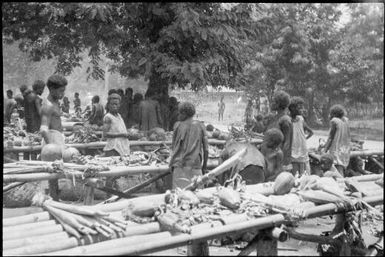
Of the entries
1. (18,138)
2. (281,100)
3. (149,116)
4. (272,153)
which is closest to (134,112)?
(149,116)

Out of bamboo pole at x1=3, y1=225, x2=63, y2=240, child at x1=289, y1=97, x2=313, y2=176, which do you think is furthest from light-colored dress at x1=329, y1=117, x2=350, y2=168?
bamboo pole at x1=3, y1=225, x2=63, y2=240

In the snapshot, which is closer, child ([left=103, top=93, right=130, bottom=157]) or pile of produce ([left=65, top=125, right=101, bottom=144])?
child ([left=103, top=93, right=130, bottom=157])

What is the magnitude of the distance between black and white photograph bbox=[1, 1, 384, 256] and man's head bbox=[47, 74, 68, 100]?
16 mm

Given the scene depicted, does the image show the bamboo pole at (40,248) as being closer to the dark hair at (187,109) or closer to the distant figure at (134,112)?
the dark hair at (187,109)

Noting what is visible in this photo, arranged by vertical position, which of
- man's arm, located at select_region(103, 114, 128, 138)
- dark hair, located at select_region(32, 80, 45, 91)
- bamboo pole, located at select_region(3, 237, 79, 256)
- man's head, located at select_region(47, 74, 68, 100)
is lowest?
bamboo pole, located at select_region(3, 237, 79, 256)

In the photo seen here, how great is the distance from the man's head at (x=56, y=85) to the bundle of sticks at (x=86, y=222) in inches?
92.2

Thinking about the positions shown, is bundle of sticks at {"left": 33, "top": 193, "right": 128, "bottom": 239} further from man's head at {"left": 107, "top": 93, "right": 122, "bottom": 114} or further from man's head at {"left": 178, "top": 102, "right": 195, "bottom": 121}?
man's head at {"left": 107, "top": 93, "right": 122, "bottom": 114}

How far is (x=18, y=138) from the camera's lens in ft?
27.1

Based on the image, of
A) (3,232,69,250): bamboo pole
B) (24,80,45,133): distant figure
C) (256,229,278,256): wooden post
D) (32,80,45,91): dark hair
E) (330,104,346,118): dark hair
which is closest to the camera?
(3,232,69,250): bamboo pole

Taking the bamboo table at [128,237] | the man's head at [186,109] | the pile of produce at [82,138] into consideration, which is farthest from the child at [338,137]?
the pile of produce at [82,138]

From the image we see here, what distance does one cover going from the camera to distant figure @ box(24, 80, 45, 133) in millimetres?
9188

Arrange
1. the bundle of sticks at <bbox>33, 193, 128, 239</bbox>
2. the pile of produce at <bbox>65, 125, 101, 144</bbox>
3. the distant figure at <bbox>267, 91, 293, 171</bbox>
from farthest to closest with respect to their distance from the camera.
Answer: the pile of produce at <bbox>65, 125, 101, 144</bbox>, the distant figure at <bbox>267, 91, 293, 171</bbox>, the bundle of sticks at <bbox>33, 193, 128, 239</bbox>

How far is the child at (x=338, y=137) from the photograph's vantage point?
7.21 meters

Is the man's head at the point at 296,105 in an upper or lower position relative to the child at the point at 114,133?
upper
